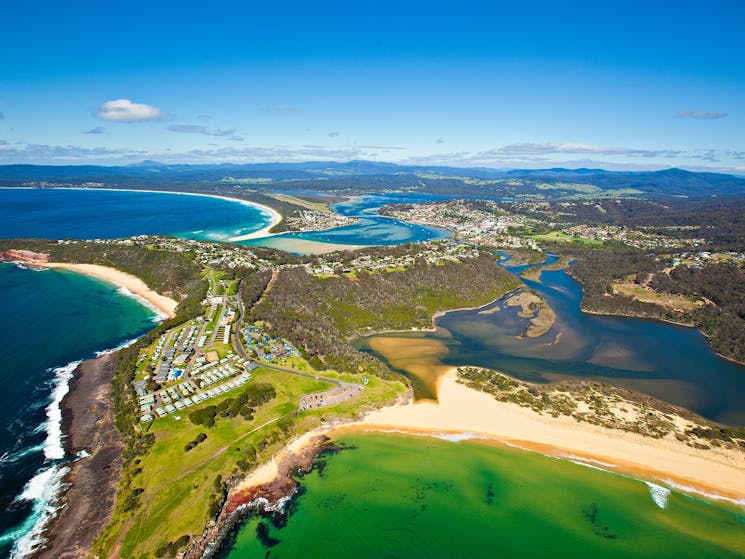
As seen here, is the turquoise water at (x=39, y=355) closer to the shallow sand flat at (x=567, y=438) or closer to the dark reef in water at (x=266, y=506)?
the dark reef in water at (x=266, y=506)

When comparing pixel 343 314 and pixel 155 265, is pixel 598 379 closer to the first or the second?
pixel 343 314

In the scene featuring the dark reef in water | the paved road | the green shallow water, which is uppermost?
the paved road

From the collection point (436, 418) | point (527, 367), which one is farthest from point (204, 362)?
point (527, 367)

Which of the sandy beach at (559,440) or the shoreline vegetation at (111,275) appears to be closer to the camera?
the sandy beach at (559,440)

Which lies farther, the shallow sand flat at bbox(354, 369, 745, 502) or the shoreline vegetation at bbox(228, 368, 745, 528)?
the shallow sand flat at bbox(354, 369, 745, 502)

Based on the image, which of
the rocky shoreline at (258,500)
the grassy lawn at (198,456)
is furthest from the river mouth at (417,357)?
the rocky shoreline at (258,500)

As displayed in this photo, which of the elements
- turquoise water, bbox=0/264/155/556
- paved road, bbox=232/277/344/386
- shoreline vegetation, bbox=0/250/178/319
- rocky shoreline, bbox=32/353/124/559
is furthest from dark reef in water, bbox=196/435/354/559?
shoreline vegetation, bbox=0/250/178/319

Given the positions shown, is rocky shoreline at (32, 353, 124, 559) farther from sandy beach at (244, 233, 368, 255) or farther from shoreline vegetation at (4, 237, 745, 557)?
sandy beach at (244, 233, 368, 255)
